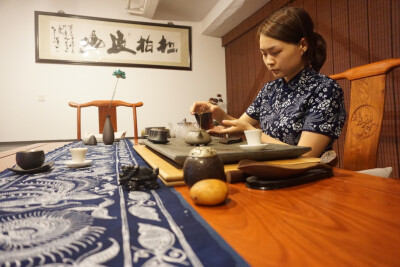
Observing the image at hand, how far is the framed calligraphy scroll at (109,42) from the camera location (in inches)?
152

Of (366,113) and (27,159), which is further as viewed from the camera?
(366,113)

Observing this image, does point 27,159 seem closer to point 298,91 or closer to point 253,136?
point 253,136

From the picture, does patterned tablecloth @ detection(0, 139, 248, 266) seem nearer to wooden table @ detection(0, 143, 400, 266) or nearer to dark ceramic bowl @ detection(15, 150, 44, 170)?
wooden table @ detection(0, 143, 400, 266)

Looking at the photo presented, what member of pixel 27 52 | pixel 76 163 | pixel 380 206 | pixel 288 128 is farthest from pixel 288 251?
pixel 27 52

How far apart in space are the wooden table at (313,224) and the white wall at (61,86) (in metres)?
3.93

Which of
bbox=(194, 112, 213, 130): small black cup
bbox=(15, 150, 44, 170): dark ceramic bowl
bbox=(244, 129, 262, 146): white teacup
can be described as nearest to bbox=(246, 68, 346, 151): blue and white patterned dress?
bbox=(194, 112, 213, 130): small black cup

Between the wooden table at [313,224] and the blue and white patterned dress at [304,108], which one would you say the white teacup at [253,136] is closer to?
the wooden table at [313,224]

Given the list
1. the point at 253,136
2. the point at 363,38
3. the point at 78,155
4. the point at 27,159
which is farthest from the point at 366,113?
the point at 363,38

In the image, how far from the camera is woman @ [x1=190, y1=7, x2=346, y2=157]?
1.10 m

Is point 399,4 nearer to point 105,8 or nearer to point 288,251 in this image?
point 288,251

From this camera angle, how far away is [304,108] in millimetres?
1235

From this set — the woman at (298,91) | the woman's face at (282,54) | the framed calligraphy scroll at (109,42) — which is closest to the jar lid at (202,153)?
the woman at (298,91)

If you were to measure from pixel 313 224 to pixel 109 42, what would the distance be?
4.36 meters

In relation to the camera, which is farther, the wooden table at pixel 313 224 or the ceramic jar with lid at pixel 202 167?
the ceramic jar with lid at pixel 202 167
